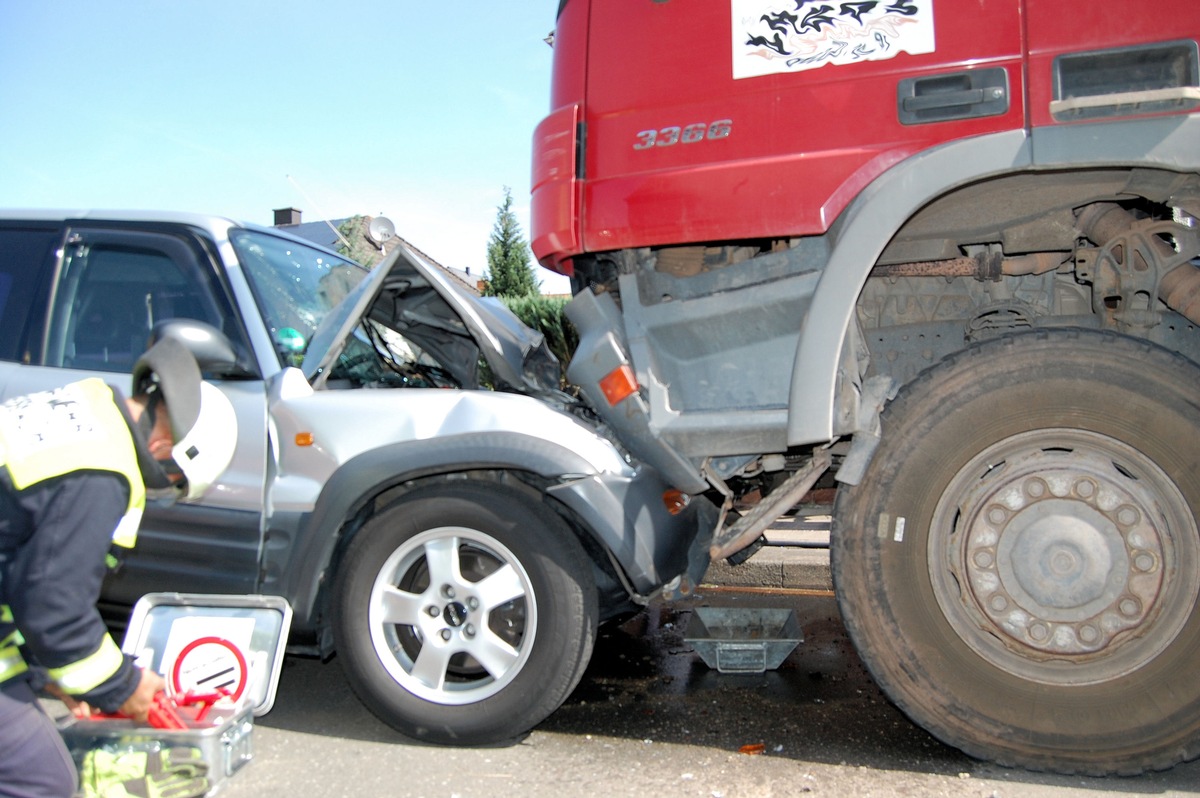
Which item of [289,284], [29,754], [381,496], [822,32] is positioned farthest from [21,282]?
[822,32]

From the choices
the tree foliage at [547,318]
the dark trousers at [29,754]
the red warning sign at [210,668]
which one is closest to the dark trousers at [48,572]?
the dark trousers at [29,754]

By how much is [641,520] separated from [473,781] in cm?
104

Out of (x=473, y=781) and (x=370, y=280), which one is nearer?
(x=473, y=781)

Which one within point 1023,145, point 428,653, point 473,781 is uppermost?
point 1023,145

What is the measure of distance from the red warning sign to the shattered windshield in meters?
1.11

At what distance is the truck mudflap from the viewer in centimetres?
319

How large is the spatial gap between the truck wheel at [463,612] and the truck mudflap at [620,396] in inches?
16.1

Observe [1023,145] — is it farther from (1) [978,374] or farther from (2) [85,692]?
(2) [85,692]

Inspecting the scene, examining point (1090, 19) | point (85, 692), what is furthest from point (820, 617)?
point (85, 692)

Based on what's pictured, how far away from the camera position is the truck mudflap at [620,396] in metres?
3.19

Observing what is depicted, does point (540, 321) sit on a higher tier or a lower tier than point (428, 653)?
higher

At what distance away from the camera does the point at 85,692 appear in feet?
6.83

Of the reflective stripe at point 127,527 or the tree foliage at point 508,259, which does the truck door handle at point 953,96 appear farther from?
the tree foliage at point 508,259

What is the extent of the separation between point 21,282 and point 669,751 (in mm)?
3278
